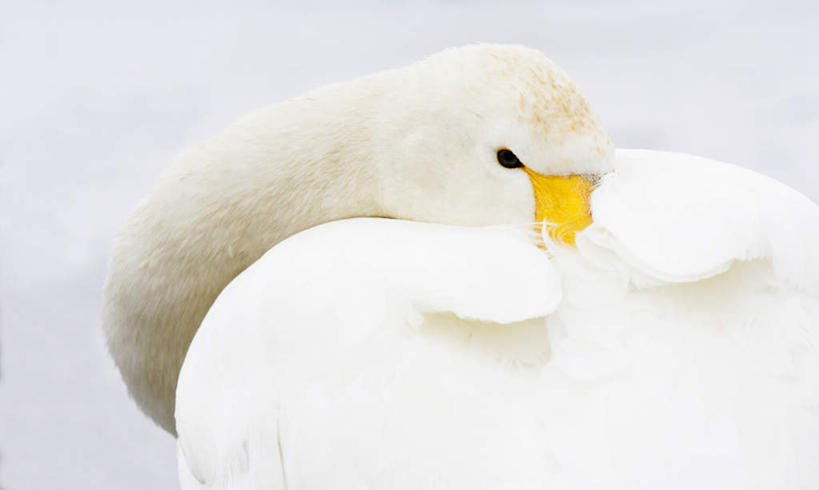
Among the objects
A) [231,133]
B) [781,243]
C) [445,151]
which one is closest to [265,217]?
[231,133]

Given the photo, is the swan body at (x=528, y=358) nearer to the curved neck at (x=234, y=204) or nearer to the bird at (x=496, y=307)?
the bird at (x=496, y=307)

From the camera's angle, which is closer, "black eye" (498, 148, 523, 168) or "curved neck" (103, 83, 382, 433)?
"black eye" (498, 148, 523, 168)

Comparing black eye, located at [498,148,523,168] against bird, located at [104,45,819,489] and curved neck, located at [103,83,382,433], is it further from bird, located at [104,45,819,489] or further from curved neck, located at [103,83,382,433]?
curved neck, located at [103,83,382,433]

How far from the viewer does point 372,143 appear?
1331 mm

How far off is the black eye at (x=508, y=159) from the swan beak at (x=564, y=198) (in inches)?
0.6

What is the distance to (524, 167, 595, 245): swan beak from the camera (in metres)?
1.22

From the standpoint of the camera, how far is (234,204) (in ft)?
4.48

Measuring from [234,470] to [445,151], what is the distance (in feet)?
1.49

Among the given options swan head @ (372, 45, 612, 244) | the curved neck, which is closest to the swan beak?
swan head @ (372, 45, 612, 244)

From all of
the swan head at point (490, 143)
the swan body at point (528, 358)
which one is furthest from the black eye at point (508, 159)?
the swan body at point (528, 358)

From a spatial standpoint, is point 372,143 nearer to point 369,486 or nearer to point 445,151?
point 445,151

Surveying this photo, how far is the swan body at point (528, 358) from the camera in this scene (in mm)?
936

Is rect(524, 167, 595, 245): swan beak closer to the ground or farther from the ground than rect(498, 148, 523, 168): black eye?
closer to the ground

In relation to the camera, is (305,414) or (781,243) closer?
(305,414)
